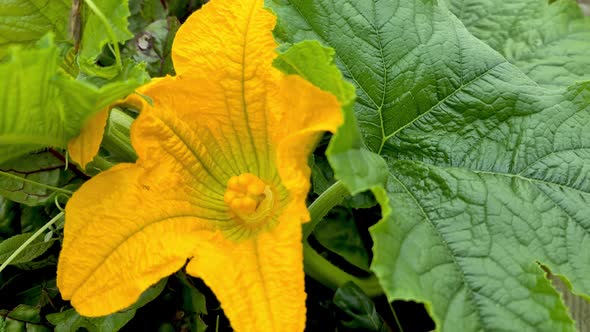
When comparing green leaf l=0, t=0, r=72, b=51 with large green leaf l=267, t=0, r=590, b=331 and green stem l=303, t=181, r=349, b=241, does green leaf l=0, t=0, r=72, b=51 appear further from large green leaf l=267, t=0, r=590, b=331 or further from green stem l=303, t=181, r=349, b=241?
green stem l=303, t=181, r=349, b=241

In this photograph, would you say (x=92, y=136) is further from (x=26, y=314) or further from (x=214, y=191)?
(x=26, y=314)

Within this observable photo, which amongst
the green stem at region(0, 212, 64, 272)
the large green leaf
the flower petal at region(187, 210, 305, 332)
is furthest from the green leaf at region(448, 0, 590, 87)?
the green stem at region(0, 212, 64, 272)

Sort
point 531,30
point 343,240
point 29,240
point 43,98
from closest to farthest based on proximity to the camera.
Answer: point 43,98, point 29,240, point 343,240, point 531,30

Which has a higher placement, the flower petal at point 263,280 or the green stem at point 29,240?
the flower petal at point 263,280

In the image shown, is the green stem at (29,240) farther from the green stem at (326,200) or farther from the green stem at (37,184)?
the green stem at (326,200)

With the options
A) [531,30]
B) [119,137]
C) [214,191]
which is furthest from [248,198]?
[531,30]

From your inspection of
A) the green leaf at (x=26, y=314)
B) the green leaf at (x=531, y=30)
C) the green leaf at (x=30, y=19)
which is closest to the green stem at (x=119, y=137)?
the green leaf at (x=30, y=19)
